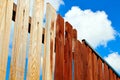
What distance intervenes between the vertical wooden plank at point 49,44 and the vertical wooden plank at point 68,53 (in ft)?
1.21

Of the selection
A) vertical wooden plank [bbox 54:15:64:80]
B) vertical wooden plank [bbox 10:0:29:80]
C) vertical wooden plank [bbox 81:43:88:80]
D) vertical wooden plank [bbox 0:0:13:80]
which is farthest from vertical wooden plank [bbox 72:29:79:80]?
vertical wooden plank [bbox 0:0:13:80]

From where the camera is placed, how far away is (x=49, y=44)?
11.3ft

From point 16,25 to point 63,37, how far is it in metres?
1.06

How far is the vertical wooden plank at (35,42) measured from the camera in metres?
3.04

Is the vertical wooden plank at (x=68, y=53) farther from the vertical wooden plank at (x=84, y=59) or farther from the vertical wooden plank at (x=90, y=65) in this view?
the vertical wooden plank at (x=90, y=65)

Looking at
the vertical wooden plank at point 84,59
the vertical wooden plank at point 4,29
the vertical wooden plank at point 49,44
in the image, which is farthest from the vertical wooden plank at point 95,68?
the vertical wooden plank at point 4,29

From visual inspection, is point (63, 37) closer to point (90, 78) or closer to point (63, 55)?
point (63, 55)

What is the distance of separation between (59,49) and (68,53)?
0.91 ft

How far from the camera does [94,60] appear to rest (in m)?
4.88

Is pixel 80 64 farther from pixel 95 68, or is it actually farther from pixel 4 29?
pixel 4 29

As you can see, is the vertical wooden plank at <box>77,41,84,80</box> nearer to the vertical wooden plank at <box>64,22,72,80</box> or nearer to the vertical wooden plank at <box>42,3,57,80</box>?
the vertical wooden plank at <box>64,22,72,80</box>

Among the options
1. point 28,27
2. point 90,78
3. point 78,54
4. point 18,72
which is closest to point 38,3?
point 28,27

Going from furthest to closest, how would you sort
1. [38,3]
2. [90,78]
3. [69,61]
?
[90,78] → [69,61] → [38,3]

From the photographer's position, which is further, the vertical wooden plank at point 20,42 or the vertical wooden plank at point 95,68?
the vertical wooden plank at point 95,68
